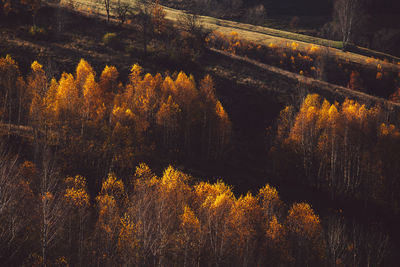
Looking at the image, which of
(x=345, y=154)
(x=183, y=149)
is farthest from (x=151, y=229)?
(x=345, y=154)

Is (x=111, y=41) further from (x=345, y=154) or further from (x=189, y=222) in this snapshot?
(x=345, y=154)

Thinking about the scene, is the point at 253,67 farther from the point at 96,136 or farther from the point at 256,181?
the point at 96,136

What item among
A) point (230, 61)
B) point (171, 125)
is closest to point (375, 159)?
point (171, 125)

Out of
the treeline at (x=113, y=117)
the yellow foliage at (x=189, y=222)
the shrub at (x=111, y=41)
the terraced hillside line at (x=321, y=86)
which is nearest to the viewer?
the yellow foliage at (x=189, y=222)

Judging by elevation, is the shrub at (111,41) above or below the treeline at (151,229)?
above

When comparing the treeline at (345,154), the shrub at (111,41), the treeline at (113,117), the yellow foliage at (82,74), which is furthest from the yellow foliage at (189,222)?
the shrub at (111,41)

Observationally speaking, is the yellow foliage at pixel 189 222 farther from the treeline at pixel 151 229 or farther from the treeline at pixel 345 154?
the treeline at pixel 345 154
